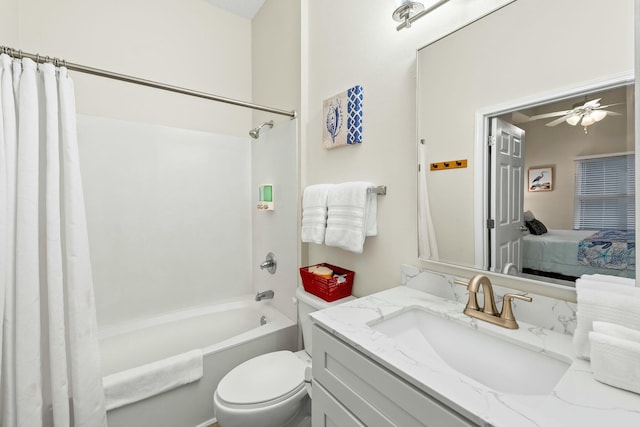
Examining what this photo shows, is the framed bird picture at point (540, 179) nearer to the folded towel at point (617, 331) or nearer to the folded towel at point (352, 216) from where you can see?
the folded towel at point (617, 331)

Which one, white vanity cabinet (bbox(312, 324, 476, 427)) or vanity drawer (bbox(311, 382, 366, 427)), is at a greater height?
white vanity cabinet (bbox(312, 324, 476, 427))

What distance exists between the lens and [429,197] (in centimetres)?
116

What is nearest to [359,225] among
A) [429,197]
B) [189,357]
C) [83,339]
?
[429,197]

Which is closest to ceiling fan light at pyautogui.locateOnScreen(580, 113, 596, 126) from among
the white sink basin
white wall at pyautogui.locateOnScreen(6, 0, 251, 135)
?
the white sink basin

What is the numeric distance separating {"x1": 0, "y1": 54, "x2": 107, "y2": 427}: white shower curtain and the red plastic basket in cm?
96

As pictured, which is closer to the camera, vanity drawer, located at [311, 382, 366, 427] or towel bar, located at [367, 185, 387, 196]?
vanity drawer, located at [311, 382, 366, 427]

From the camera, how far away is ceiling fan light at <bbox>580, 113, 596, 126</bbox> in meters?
0.77

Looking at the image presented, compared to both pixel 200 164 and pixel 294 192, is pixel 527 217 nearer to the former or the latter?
pixel 294 192

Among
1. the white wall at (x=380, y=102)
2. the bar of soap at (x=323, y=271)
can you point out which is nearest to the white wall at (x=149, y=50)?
the white wall at (x=380, y=102)

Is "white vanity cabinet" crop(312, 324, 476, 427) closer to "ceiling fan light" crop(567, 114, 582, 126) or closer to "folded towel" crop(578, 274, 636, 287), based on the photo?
"folded towel" crop(578, 274, 636, 287)

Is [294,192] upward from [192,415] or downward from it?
upward

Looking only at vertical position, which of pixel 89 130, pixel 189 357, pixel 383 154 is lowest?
pixel 189 357

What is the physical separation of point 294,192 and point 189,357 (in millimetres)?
1082

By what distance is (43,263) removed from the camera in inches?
44.3
